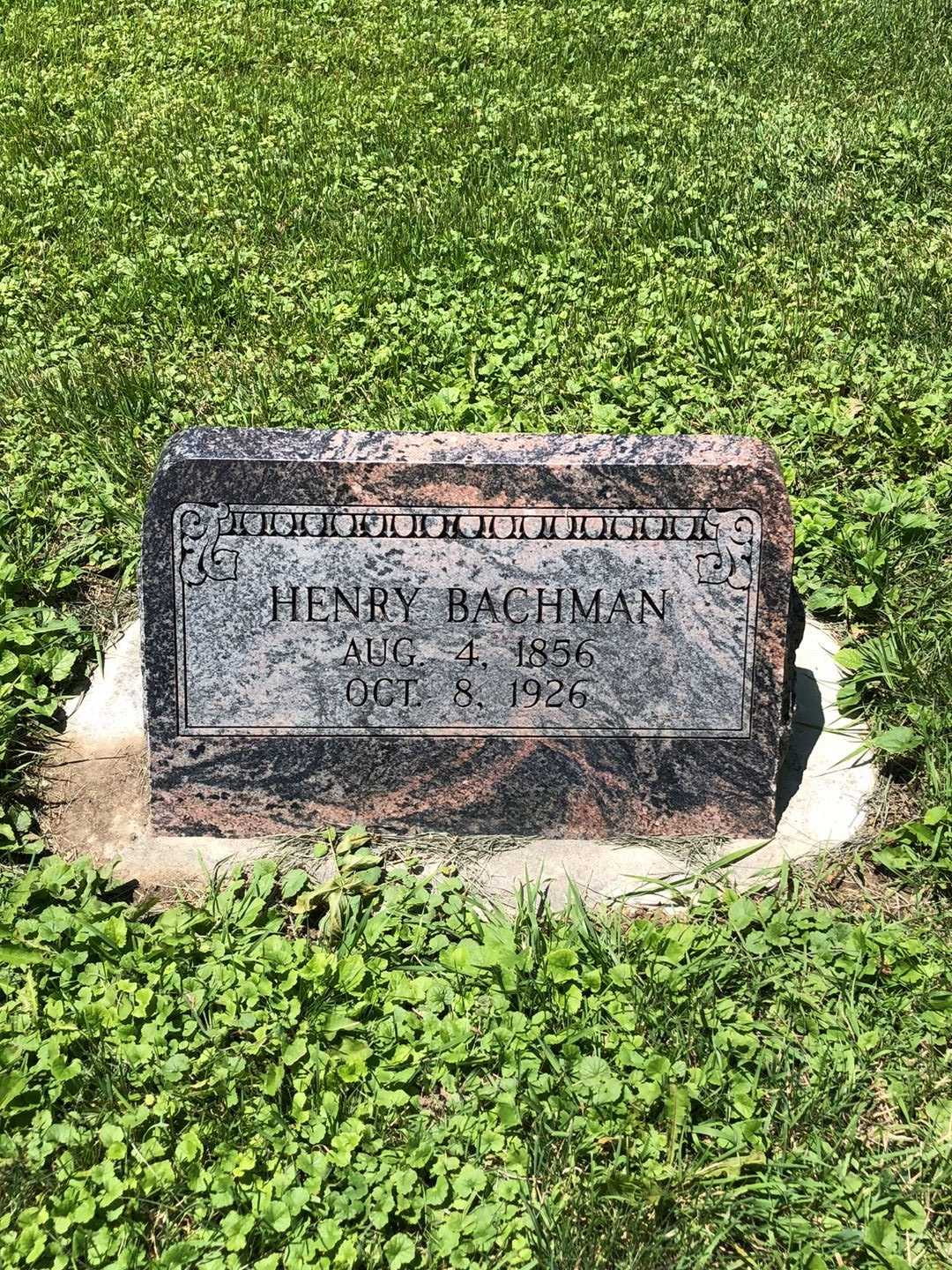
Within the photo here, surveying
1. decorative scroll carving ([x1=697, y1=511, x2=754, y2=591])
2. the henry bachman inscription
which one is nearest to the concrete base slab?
the henry bachman inscription

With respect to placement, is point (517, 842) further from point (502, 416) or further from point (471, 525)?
point (502, 416)

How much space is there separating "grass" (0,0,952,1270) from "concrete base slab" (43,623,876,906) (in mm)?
119

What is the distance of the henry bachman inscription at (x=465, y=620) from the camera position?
334 cm

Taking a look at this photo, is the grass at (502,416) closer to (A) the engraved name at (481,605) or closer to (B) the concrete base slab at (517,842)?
(B) the concrete base slab at (517,842)

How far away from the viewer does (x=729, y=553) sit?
3.34m

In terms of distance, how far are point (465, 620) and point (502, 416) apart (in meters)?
1.92

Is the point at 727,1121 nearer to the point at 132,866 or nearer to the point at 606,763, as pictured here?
the point at 606,763

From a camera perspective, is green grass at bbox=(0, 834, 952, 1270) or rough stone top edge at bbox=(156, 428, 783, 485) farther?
rough stone top edge at bbox=(156, 428, 783, 485)

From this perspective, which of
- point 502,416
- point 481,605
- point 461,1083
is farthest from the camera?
point 502,416

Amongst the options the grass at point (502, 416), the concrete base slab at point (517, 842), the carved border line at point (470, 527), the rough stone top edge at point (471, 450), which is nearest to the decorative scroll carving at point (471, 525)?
the carved border line at point (470, 527)

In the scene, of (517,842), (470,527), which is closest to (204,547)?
(470,527)

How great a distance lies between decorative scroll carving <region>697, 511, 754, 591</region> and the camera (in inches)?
130

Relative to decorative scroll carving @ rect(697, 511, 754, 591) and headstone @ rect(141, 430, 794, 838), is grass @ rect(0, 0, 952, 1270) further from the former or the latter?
decorative scroll carving @ rect(697, 511, 754, 591)

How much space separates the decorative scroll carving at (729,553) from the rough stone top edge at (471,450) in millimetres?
134
